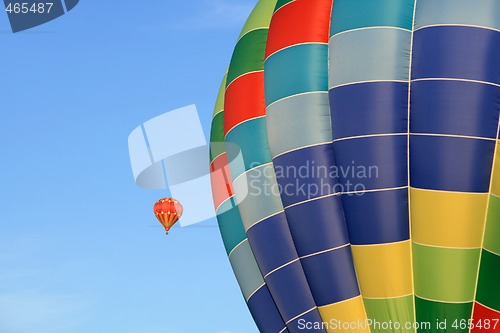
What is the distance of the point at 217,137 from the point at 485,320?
426 cm

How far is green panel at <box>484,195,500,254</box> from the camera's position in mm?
9477

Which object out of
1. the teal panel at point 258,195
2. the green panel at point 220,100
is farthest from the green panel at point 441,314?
the green panel at point 220,100

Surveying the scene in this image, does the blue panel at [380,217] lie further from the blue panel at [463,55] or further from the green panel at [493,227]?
the blue panel at [463,55]


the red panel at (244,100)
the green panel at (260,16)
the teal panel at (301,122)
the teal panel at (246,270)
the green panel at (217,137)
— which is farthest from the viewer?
the green panel at (217,137)

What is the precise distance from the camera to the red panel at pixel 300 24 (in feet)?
34.5

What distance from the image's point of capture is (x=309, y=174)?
10133 mm

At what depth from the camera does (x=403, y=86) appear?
32.0 ft

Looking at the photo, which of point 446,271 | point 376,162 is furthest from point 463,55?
point 446,271

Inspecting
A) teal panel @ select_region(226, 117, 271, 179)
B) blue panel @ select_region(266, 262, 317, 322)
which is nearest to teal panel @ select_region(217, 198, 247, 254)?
teal panel @ select_region(226, 117, 271, 179)

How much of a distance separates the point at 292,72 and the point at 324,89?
1.50 feet

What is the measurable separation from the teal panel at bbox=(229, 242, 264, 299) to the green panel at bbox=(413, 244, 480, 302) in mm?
2266

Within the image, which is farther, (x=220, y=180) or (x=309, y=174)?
(x=220, y=180)

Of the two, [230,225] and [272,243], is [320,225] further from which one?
[230,225]

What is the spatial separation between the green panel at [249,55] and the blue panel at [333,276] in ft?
8.31
